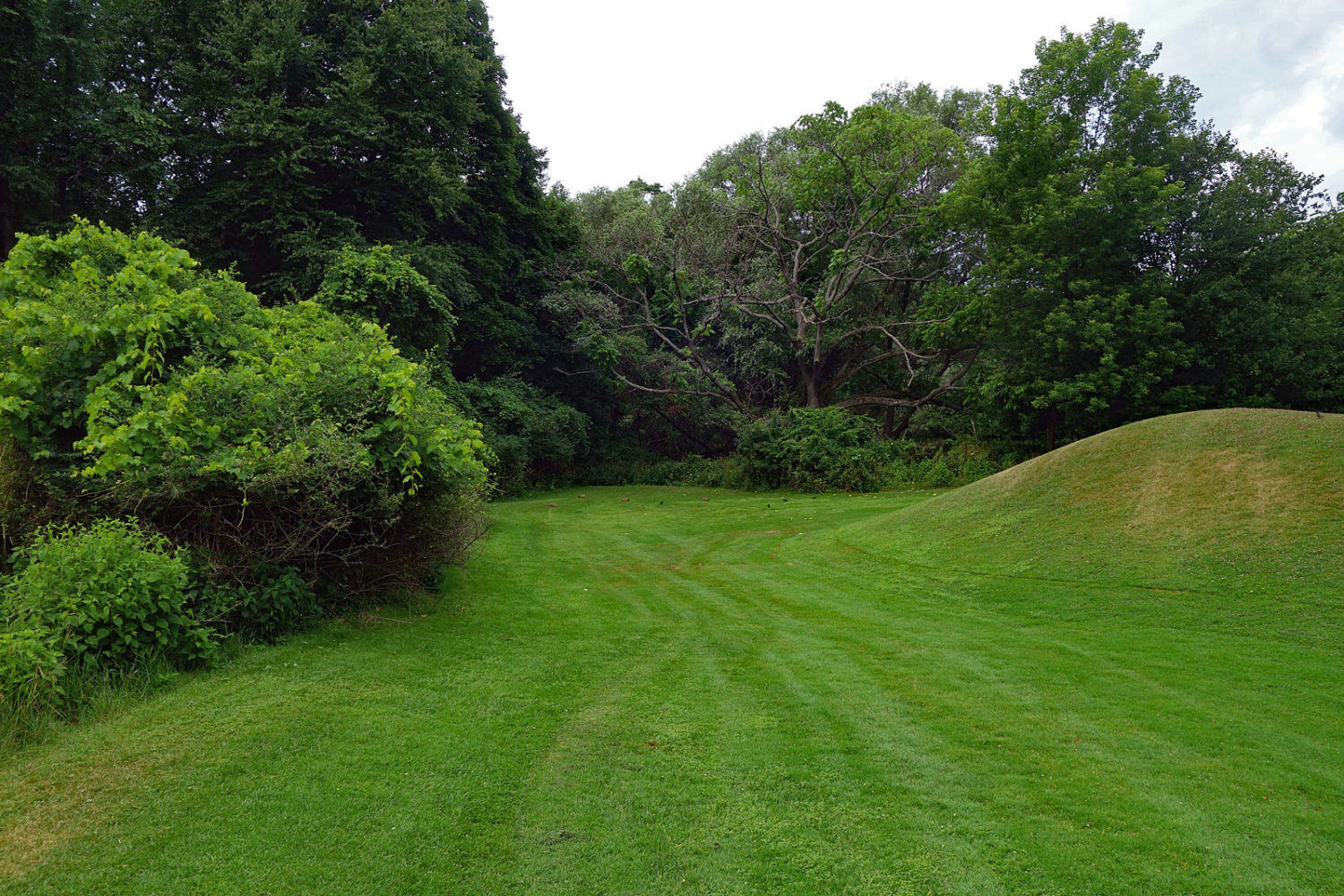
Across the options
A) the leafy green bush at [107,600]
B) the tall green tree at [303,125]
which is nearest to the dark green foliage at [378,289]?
the tall green tree at [303,125]

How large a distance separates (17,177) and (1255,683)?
2206cm

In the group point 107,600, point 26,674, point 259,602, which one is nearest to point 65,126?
point 259,602

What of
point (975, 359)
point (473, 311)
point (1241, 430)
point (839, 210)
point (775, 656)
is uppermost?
point (839, 210)

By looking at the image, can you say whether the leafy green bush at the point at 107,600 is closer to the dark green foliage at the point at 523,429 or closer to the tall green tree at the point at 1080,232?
the dark green foliage at the point at 523,429

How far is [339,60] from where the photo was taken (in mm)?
20344

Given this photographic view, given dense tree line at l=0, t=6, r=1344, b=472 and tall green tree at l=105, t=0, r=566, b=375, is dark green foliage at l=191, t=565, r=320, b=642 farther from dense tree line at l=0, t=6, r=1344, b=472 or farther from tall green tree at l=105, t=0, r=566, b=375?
tall green tree at l=105, t=0, r=566, b=375

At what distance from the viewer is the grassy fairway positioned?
351 cm

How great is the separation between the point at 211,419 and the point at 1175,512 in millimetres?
11666

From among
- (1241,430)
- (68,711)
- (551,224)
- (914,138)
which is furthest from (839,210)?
(68,711)

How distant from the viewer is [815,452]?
2352 centimetres

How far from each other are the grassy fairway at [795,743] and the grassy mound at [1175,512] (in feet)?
0.19

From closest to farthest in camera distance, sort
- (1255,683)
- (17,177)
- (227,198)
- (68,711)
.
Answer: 1. (68,711)
2. (1255,683)
3. (17,177)
4. (227,198)

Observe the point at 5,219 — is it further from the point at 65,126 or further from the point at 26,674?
the point at 26,674

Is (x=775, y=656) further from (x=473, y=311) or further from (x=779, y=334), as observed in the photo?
(x=779, y=334)
